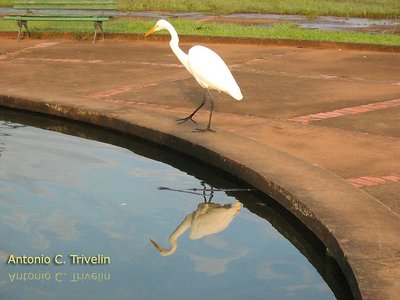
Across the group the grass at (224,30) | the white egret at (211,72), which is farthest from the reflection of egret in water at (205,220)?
the grass at (224,30)

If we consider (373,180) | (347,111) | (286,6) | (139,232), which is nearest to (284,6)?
(286,6)

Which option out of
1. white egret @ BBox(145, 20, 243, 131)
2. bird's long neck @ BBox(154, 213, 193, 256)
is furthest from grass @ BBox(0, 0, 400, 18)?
bird's long neck @ BBox(154, 213, 193, 256)

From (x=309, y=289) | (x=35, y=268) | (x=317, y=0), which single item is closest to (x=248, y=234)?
(x=309, y=289)

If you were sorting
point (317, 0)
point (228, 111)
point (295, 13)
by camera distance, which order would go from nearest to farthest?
point (228, 111)
point (295, 13)
point (317, 0)

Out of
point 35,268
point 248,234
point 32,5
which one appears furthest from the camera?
point 32,5

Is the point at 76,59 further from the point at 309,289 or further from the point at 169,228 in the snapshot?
the point at 309,289

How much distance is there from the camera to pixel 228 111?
11445 mm

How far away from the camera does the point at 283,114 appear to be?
440 inches

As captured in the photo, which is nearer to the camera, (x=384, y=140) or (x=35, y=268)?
(x=35, y=268)

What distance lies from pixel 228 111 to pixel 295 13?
41.2 ft

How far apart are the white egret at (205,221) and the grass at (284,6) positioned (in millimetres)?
14919

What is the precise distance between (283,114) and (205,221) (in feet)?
10.8

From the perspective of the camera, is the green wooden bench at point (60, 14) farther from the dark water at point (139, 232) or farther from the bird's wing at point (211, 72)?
the bird's wing at point (211, 72)

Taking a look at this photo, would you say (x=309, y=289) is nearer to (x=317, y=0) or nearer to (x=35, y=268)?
(x=35, y=268)
